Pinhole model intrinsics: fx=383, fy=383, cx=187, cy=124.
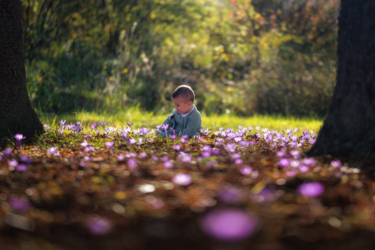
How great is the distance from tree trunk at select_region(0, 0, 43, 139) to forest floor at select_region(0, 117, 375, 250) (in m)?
1.61

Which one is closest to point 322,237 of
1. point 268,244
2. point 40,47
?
point 268,244

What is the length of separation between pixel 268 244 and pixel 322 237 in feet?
0.97

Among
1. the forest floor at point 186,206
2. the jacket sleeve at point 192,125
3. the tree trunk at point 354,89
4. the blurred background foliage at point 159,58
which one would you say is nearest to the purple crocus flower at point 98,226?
the forest floor at point 186,206

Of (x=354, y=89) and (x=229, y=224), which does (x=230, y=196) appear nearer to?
(x=229, y=224)

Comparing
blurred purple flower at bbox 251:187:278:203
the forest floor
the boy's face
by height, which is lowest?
the forest floor

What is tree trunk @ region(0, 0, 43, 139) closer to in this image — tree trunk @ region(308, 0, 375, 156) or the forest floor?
the forest floor

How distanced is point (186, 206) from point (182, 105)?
3419 millimetres

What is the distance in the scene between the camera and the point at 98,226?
1831 mm

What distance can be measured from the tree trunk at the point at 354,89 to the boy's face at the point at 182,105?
7.32ft

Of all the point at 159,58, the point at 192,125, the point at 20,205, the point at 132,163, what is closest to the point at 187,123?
the point at 192,125

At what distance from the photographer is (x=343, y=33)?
3631 millimetres

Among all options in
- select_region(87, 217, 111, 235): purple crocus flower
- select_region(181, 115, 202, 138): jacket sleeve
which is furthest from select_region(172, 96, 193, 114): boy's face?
select_region(87, 217, 111, 235): purple crocus flower

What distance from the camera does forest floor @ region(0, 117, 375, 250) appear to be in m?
1.78

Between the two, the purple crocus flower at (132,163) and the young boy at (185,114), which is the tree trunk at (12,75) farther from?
the purple crocus flower at (132,163)
